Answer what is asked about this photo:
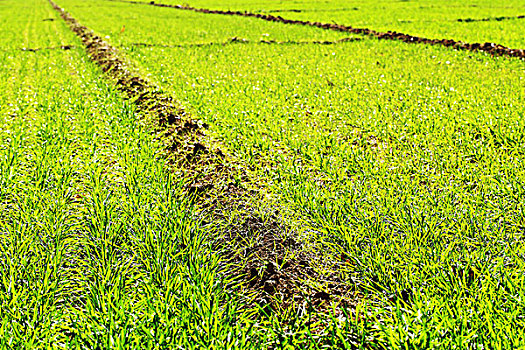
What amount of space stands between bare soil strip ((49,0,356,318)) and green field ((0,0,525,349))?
15mm

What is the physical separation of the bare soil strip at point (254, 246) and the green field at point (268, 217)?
0.05ft

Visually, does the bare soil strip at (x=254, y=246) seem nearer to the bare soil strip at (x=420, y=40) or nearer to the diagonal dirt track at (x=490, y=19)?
the bare soil strip at (x=420, y=40)

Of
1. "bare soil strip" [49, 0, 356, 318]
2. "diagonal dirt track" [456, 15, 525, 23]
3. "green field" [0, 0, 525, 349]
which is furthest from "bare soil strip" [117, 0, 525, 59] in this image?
"bare soil strip" [49, 0, 356, 318]

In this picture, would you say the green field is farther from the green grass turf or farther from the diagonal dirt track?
the diagonal dirt track

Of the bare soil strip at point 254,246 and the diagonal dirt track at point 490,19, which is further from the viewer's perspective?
the diagonal dirt track at point 490,19

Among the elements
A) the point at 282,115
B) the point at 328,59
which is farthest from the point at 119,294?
the point at 328,59

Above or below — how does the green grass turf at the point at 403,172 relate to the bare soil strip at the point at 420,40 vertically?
below

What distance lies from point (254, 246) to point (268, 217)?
36 centimetres

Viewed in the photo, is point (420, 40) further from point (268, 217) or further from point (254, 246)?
point (254, 246)

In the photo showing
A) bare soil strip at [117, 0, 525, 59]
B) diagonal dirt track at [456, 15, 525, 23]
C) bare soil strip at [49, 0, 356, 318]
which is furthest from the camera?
diagonal dirt track at [456, 15, 525, 23]

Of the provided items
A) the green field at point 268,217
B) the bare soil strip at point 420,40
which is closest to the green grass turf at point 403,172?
the green field at point 268,217

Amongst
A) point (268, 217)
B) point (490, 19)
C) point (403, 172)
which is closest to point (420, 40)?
point (490, 19)

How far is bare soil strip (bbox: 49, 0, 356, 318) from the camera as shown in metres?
2.58

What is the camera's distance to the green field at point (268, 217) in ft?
7.41
